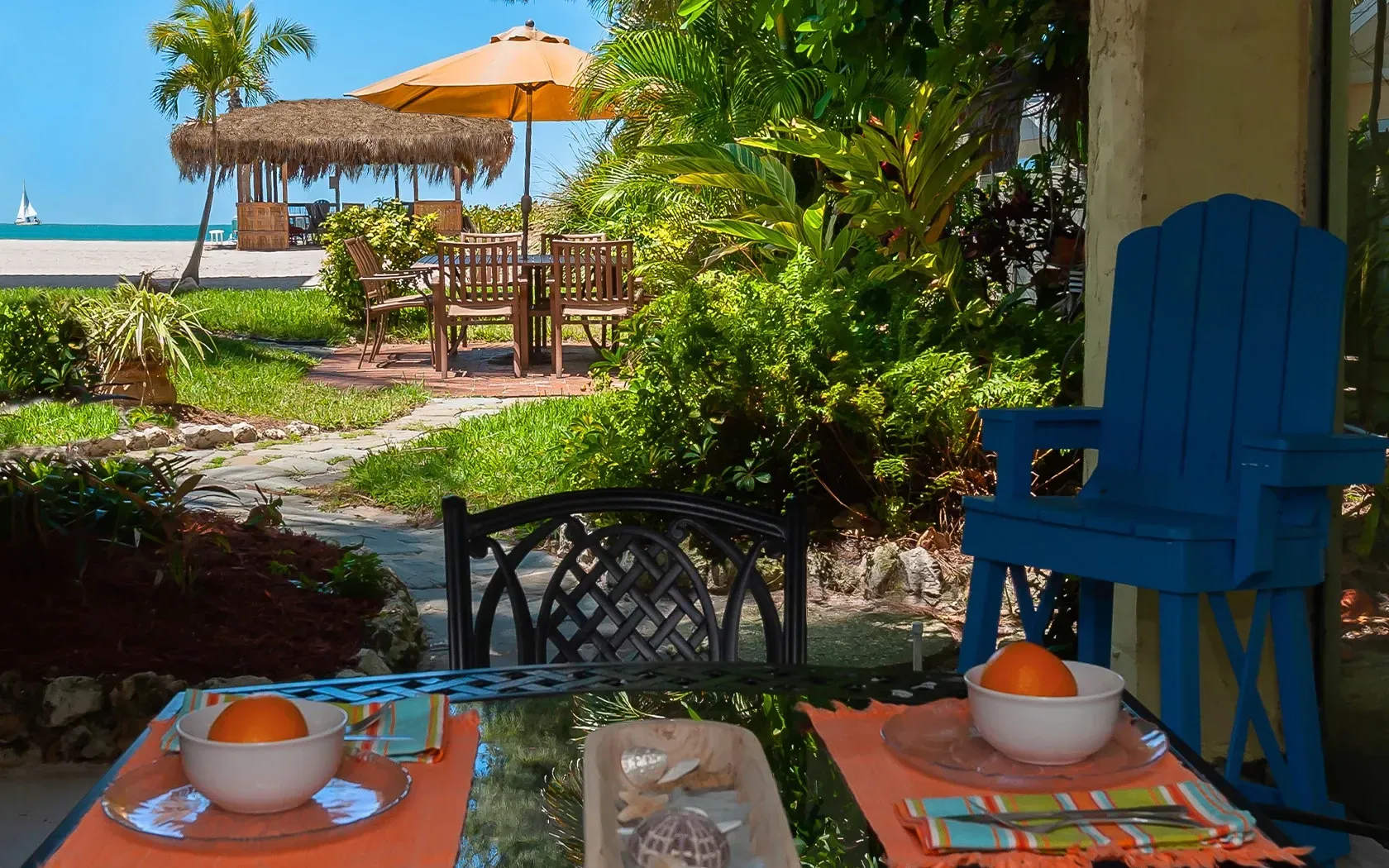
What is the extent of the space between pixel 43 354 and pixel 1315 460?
759cm

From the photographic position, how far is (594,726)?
1.32 metres

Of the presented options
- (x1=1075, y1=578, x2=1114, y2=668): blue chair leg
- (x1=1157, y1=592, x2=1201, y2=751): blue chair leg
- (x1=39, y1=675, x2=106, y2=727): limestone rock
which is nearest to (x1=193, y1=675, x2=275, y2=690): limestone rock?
(x1=39, y1=675, x2=106, y2=727): limestone rock

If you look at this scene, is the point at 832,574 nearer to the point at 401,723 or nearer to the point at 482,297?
the point at 401,723

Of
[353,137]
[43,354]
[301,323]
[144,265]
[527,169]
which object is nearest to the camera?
[43,354]

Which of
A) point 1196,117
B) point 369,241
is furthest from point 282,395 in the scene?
point 1196,117

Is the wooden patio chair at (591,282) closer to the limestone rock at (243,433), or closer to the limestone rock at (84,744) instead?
the limestone rock at (243,433)

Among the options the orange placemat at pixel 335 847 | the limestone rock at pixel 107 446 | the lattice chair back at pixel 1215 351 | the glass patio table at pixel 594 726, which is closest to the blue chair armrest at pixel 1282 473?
the lattice chair back at pixel 1215 351

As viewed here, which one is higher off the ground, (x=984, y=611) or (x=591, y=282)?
(x=591, y=282)

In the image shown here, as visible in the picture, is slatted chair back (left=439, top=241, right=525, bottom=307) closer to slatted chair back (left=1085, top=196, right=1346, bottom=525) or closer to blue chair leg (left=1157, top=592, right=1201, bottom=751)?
slatted chair back (left=1085, top=196, right=1346, bottom=525)

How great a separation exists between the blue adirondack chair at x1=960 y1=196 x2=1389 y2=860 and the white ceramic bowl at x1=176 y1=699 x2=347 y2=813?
1.68m

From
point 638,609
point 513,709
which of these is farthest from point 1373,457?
point 513,709

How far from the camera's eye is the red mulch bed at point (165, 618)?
3.20m

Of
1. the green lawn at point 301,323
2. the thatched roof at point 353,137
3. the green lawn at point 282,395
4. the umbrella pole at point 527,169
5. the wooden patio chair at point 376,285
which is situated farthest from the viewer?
the thatched roof at point 353,137

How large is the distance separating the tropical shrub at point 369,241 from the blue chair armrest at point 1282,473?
35.3 ft
